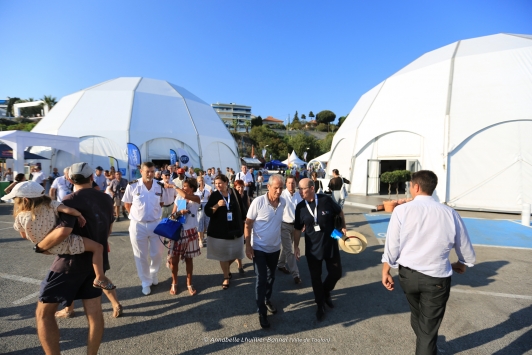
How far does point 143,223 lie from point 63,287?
1715 mm

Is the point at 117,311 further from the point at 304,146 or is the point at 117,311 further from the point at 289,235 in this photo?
the point at 304,146

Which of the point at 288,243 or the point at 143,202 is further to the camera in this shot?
the point at 288,243

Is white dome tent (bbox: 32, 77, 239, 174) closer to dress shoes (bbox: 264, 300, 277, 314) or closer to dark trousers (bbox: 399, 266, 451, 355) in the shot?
dress shoes (bbox: 264, 300, 277, 314)

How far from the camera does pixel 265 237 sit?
3.37 m

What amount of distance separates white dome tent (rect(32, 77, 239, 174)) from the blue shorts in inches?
706

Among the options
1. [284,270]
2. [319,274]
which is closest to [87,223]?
[319,274]

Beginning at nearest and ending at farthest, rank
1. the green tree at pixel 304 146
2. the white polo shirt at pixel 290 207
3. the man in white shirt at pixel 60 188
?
1. the white polo shirt at pixel 290 207
2. the man in white shirt at pixel 60 188
3. the green tree at pixel 304 146

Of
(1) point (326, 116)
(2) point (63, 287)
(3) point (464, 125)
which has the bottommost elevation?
(2) point (63, 287)

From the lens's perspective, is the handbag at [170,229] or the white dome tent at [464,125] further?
the white dome tent at [464,125]

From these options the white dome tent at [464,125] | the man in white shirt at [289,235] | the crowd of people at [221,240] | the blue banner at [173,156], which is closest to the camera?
the crowd of people at [221,240]

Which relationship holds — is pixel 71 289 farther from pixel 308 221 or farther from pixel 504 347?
pixel 504 347

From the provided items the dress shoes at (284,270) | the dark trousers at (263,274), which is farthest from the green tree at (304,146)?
the dark trousers at (263,274)

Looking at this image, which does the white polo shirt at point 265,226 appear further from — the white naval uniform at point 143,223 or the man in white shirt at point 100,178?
the man in white shirt at point 100,178

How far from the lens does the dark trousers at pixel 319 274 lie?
131 inches
